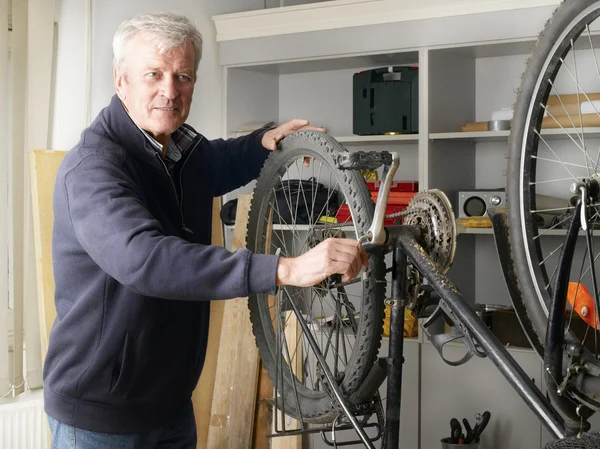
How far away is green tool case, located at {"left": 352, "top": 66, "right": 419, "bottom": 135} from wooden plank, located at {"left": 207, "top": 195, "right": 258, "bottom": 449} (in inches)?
40.2

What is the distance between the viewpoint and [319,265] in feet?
4.16

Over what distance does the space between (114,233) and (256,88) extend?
2.76m

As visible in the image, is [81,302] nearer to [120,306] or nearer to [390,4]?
[120,306]

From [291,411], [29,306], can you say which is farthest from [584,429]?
[29,306]

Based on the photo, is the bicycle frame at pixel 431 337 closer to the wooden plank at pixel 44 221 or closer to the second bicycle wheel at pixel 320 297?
the second bicycle wheel at pixel 320 297

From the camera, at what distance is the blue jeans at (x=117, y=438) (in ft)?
5.48

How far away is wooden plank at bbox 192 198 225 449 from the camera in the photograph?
123 inches

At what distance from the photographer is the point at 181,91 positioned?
1646 mm

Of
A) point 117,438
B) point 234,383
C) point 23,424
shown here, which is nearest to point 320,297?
point 117,438

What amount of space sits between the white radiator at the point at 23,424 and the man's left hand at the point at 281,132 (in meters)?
1.50

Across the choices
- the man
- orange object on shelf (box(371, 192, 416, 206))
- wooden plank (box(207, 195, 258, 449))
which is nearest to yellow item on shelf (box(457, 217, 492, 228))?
orange object on shelf (box(371, 192, 416, 206))

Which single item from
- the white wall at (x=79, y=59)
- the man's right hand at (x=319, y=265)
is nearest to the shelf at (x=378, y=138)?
the white wall at (x=79, y=59)

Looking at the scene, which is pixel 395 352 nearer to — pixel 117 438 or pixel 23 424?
pixel 117 438

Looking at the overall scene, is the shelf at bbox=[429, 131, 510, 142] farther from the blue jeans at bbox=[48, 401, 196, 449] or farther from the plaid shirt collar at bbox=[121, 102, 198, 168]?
the blue jeans at bbox=[48, 401, 196, 449]
